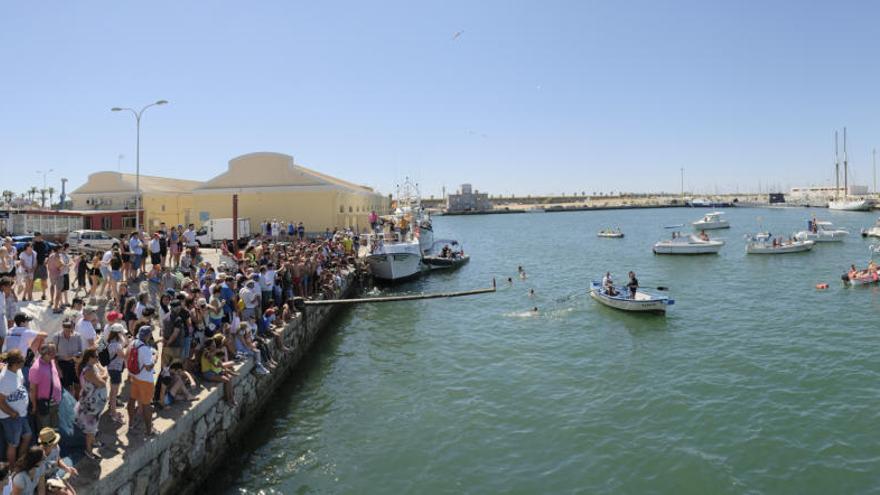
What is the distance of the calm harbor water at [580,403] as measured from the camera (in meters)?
11.2

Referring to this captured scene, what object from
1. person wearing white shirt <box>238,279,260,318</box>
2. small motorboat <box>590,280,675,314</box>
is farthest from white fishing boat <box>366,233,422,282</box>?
person wearing white shirt <box>238,279,260,318</box>

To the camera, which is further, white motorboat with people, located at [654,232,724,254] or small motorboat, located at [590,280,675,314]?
white motorboat with people, located at [654,232,724,254]

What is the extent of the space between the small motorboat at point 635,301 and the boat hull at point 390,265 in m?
13.1

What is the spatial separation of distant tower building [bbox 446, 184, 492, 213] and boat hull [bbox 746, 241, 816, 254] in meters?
139

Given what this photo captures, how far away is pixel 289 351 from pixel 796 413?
14055 millimetres

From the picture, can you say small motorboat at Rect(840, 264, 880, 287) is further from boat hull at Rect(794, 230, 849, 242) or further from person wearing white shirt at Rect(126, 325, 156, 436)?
person wearing white shirt at Rect(126, 325, 156, 436)

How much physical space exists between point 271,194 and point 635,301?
28.7 meters

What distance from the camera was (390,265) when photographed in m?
35.0

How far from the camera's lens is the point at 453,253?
46.9m

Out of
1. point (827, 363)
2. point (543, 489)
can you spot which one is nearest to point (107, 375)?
point (543, 489)

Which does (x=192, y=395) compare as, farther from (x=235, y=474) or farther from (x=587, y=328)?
(x=587, y=328)

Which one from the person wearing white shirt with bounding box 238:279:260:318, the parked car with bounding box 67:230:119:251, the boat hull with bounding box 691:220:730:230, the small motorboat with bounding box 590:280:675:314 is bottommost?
the small motorboat with bounding box 590:280:675:314

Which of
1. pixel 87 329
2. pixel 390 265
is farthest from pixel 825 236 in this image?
pixel 87 329

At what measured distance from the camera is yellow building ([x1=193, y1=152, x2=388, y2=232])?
42666 mm
